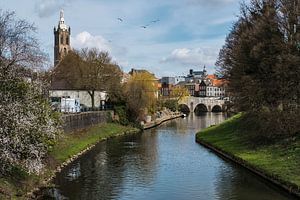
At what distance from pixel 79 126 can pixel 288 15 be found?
27764mm

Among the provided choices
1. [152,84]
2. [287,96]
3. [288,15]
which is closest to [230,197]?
[287,96]

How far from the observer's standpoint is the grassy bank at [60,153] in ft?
86.0

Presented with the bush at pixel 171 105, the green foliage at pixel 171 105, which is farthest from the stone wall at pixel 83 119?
the bush at pixel 171 105

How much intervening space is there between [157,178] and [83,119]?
2859 centimetres

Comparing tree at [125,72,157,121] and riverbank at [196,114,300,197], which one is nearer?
riverbank at [196,114,300,197]

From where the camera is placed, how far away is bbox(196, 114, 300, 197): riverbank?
29.7 metres

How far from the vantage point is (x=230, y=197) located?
27750mm

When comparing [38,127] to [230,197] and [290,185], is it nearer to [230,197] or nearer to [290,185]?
[230,197]

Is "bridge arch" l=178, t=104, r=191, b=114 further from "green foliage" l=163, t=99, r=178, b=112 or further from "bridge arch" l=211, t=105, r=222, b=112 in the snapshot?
"green foliage" l=163, t=99, r=178, b=112

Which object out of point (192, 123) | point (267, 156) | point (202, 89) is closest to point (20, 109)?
point (267, 156)

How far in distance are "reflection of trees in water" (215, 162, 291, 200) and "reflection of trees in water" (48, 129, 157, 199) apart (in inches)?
193

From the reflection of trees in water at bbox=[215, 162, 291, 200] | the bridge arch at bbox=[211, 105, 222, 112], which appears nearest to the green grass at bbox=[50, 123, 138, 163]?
the reflection of trees in water at bbox=[215, 162, 291, 200]

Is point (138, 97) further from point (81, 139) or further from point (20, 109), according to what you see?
point (20, 109)

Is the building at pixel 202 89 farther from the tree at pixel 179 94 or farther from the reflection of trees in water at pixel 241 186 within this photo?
the reflection of trees in water at pixel 241 186
